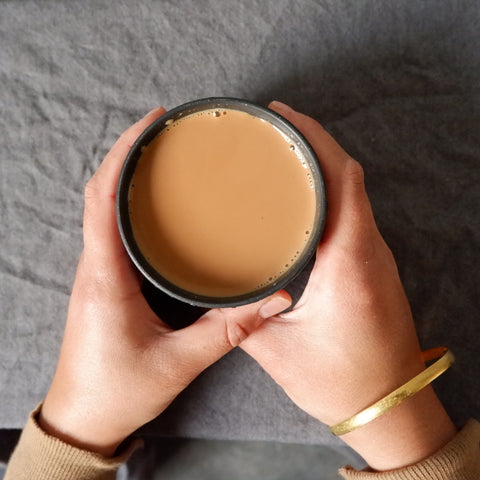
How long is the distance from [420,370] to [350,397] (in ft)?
0.46

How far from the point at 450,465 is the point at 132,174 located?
68 cm

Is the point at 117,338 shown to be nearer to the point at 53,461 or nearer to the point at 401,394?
the point at 53,461

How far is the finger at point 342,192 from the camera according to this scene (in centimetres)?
74

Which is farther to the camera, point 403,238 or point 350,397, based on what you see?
point 403,238

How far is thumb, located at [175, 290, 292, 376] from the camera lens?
0.73 meters

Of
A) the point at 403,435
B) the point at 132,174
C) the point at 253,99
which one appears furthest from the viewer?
the point at 253,99

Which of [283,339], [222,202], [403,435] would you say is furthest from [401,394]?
[222,202]

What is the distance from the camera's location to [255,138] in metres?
0.70

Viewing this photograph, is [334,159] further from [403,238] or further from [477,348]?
[477,348]

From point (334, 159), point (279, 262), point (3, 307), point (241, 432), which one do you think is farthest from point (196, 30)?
point (241, 432)

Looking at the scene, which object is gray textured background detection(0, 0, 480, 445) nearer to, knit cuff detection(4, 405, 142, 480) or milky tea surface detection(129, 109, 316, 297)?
knit cuff detection(4, 405, 142, 480)

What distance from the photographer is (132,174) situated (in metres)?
0.69

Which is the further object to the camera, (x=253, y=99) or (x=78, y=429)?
(x=253, y=99)

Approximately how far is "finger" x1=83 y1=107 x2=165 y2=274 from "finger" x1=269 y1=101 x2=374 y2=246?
0.96 ft
